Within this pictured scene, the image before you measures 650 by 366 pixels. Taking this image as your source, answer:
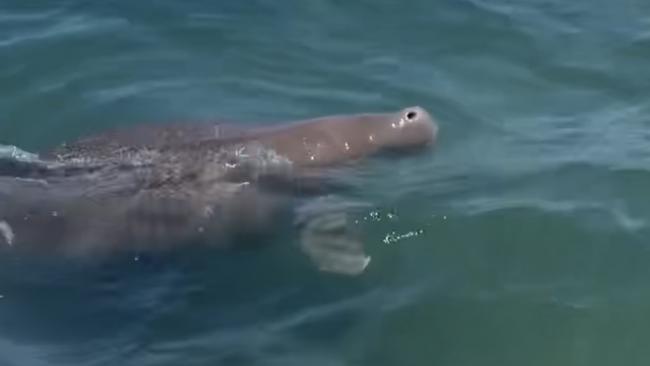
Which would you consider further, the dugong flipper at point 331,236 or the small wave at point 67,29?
the small wave at point 67,29

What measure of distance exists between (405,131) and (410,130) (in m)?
0.04

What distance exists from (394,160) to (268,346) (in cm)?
211

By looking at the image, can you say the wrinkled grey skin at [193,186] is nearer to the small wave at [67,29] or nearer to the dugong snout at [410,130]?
the dugong snout at [410,130]

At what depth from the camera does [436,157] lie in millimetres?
9297

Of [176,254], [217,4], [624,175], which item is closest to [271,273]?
[176,254]

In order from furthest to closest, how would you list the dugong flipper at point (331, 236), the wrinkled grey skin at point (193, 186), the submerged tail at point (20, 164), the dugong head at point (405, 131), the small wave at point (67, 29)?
the small wave at point (67, 29)
the dugong head at point (405, 131)
the submerged tail at point (20, 164)
the wrinkled grey skin at point (193, 186)
the dugong flipper at point (331, 236)

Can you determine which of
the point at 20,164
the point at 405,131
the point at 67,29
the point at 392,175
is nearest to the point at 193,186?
the point at 20,164

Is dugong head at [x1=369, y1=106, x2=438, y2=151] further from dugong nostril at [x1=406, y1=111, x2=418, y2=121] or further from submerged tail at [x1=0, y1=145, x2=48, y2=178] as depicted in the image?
submerged tail at [x1=0, y1=145, x2=48, y2=178]

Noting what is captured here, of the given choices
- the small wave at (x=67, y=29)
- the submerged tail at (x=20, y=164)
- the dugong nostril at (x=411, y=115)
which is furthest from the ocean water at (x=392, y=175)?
the submerged tail at (x=20, y=164)

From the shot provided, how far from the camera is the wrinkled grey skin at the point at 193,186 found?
26.9 feet

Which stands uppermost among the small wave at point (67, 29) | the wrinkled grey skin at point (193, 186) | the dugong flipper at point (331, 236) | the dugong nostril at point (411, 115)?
the small wave at point (67, 29)

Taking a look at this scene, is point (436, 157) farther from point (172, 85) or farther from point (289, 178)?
point (172, 85)

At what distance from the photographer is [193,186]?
334 inches

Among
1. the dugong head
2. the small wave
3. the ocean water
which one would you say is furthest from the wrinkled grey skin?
the small wave
